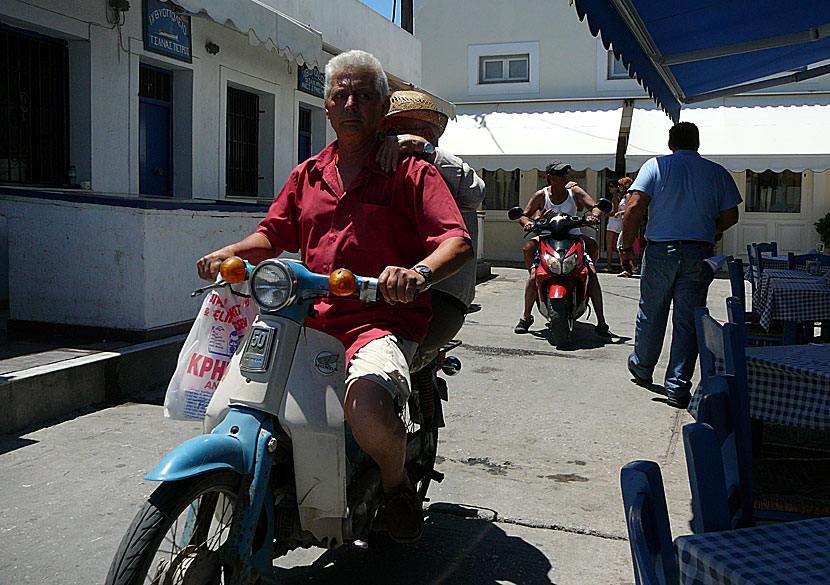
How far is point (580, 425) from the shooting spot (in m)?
5.50

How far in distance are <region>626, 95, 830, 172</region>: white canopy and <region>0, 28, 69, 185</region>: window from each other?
10.8m

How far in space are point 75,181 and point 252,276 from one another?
7215 millimetres

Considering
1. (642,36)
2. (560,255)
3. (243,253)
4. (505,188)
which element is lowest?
(560,255)

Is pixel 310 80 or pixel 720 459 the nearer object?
pixel 720 459

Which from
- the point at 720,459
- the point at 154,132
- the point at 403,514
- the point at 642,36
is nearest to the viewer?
the point at 720,459

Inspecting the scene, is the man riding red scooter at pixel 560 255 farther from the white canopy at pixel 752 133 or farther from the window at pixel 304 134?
the white canopy at pixel 752 133

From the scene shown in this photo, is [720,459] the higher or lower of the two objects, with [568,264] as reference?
lower

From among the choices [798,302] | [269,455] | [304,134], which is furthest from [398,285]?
[304,134]

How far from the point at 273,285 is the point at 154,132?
8589 millimetres

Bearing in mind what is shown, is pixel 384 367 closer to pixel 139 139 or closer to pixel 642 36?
pixel 642 36

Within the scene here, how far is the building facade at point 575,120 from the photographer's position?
646 inches

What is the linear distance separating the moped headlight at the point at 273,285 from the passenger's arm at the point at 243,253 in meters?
0.41

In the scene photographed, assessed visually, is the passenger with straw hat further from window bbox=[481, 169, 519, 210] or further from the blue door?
window bbox=[481, 169, 519, 210]

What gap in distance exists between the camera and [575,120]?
Result: 58.6 feet
